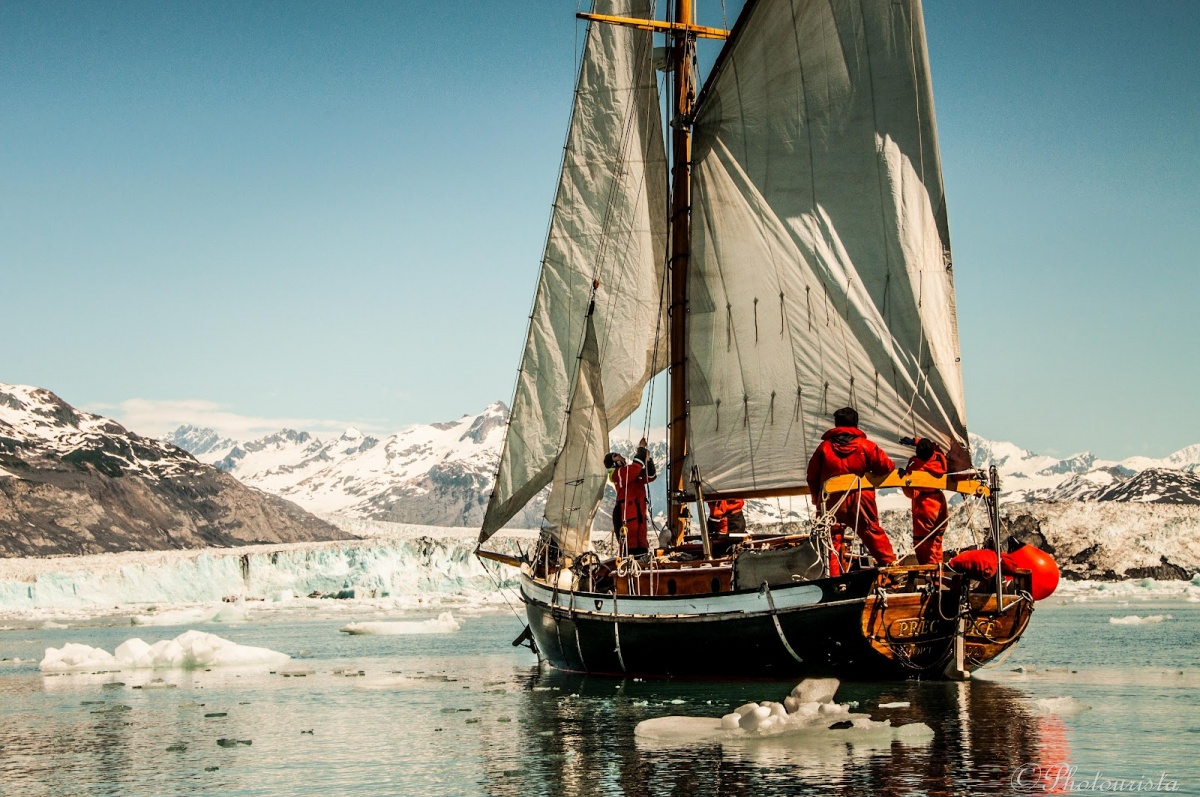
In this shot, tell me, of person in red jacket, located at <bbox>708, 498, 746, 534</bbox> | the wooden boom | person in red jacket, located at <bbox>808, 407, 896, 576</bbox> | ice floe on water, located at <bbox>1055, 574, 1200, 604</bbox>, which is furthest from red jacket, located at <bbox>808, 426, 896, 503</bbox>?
ice floe on water, located at <bbox>1055, 574, 1200, 604</bbox>

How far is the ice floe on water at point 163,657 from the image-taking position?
2873 centimetres

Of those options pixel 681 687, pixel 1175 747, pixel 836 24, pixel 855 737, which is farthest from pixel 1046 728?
pixel 836 24

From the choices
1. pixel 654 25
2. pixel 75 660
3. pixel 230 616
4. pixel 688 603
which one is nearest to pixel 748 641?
pixel 688 603

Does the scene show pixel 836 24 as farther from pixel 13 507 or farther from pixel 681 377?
pixel 13 507

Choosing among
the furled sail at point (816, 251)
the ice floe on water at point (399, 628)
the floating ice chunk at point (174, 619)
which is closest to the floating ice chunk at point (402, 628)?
the ice floe on water at point (399, 628)

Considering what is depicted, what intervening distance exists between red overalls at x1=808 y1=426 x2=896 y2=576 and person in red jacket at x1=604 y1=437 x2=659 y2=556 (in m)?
4.75

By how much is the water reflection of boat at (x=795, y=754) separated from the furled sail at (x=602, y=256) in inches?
369

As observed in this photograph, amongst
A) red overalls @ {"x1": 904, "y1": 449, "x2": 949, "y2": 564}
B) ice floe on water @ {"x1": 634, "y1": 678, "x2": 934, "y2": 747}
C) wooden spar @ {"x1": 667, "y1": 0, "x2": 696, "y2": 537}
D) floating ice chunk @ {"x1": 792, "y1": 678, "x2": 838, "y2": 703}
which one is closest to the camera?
ice floe on water @ {"x1": 634, "y1": 678, "x2": 934, "y2": 747}

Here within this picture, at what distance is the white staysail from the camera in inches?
1016

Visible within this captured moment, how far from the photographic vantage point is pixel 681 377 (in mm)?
25344

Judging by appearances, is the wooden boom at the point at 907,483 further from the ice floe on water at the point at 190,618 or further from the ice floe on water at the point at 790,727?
the ice floe on water at the point at 190,618

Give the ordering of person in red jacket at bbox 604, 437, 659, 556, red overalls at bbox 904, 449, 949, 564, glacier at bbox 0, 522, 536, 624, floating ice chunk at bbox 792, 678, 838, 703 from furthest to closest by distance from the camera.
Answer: glacier at bbox 0, 522, 536, 624 → person in red jacket at bbox 604, 437, 659, 556 → red overalls at bbox 904, 449, 949, 564 → floating ice chunk at bbox 792, 678, 838, 703

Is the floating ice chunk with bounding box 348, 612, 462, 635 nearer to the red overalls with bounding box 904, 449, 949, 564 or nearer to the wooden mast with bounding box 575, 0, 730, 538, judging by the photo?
the wooden mast with bounding box 575, 0, 730, 538

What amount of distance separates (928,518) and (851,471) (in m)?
1.64
